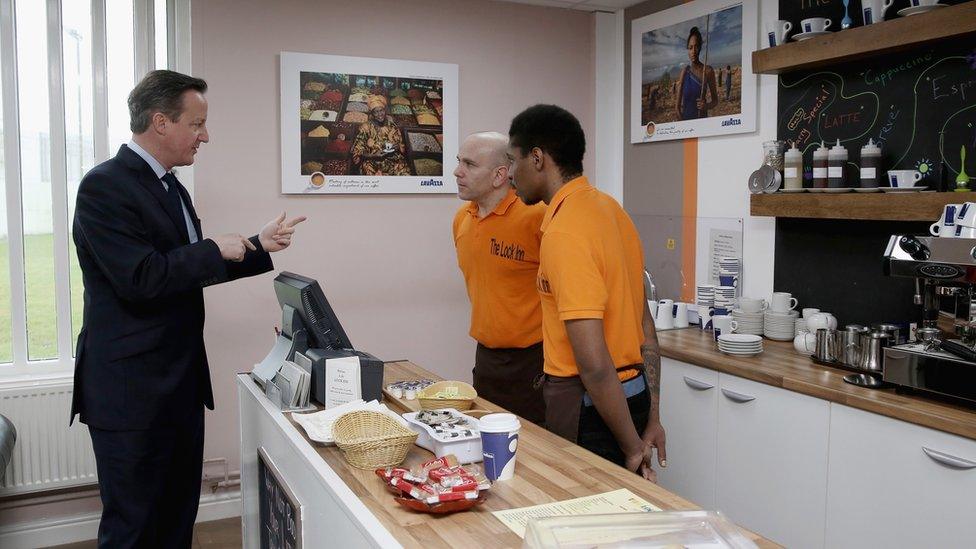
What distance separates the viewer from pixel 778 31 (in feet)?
10.8

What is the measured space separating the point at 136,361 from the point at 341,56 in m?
2.07

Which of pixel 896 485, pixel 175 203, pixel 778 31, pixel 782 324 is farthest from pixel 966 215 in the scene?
pixel 175 203

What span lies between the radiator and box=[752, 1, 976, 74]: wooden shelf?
3.34m

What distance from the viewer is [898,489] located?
2473 millimetres

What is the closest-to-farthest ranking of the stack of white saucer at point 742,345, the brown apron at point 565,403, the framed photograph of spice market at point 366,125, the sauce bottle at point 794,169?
the brown apron at point 565,403, the stack of white saucer at point 742,345, the sauce bottle at point 794,169, the framed photograph of spice market at point 366,125

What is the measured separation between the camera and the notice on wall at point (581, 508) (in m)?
1.57

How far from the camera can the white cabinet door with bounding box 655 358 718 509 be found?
3.24m

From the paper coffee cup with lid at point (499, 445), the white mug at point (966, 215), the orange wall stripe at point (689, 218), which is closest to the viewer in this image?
the paper coffee cup with lid at point (499, 445)

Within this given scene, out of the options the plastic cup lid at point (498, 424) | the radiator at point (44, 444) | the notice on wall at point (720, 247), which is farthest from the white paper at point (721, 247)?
the radiator at point (44, 444)

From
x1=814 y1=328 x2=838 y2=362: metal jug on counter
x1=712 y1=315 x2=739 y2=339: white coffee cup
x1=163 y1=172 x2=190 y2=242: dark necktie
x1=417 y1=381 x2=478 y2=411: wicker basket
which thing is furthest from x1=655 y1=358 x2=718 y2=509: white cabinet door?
x1=163 y1=172 x2=190 y2=242: dark necktie

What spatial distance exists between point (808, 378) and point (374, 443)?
171 cm

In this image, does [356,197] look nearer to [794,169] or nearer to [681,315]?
[681,315]

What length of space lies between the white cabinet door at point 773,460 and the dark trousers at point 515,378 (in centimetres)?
74

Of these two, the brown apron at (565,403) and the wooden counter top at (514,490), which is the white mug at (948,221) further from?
the wooden counter top at (514,490)
